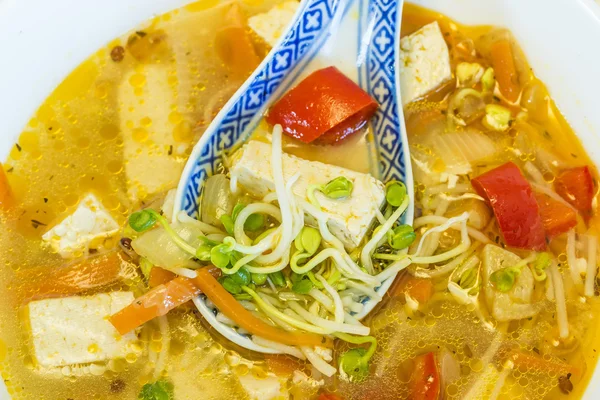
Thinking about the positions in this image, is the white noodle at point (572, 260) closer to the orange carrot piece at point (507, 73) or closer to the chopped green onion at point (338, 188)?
the orange carrot piece at point (507, 73)

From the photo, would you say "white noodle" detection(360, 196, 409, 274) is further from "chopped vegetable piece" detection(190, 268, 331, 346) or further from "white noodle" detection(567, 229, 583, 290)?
"white noodle" detection(567, 229, 583, 290)

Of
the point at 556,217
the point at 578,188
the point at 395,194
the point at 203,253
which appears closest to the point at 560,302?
the point at 556,217

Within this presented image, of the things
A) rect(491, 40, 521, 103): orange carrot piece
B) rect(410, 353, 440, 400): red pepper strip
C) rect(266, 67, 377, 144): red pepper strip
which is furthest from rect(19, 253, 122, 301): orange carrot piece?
rect(491, 40, 521, 103): orange carrot piece

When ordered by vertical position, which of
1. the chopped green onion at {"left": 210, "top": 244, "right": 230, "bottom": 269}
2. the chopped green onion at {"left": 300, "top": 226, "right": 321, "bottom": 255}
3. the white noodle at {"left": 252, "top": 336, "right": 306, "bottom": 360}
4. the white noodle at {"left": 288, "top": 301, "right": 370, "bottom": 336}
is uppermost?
the chopped green onion at {"left": 210, "top": 244, "right": 230, "bottom": 269}

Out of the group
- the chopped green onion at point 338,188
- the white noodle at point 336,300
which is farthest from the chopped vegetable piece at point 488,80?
the white noodle at point 336,300

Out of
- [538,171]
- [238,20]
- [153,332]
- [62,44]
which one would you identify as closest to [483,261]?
[538,171]
